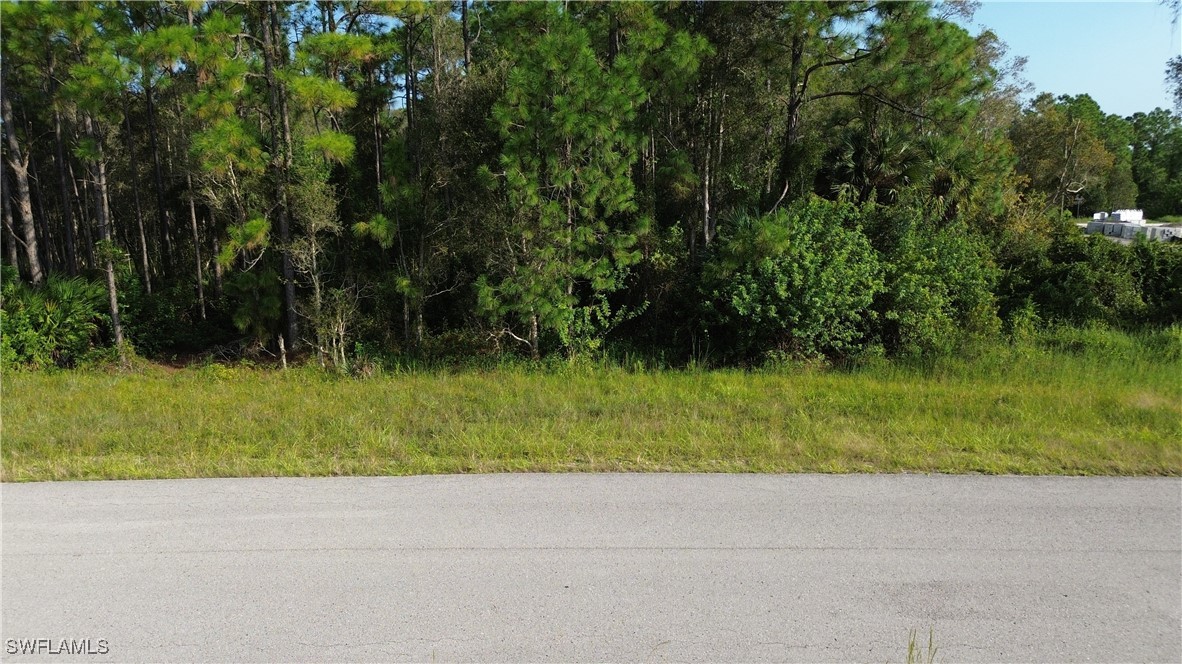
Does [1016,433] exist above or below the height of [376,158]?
below

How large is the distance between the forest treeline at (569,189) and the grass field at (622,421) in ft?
6.07

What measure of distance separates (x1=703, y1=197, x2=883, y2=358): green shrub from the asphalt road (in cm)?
609

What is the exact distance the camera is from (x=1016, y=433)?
22.9ft

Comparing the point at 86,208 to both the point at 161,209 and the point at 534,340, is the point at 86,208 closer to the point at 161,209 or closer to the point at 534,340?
the point at 161,209

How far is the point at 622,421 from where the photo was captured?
765 cm

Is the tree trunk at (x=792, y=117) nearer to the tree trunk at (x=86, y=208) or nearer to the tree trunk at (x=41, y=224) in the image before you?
the tree trunk at (x=41, y=224)

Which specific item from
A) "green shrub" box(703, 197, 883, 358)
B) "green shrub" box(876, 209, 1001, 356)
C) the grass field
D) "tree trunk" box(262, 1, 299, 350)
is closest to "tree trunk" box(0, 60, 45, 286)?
the grass field

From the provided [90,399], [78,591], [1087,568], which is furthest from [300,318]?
[1087,568]

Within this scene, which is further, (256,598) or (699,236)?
(699,236)

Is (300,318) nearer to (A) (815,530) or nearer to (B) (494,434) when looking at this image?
(B) (494,434)

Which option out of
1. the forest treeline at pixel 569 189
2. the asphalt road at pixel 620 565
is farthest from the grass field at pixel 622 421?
the forest treeline at pixel 569 189

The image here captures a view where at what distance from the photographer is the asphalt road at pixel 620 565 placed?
3477 millimetres

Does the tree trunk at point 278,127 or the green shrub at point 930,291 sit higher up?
the tree trunk at point 278,127

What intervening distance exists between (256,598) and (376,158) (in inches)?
448
